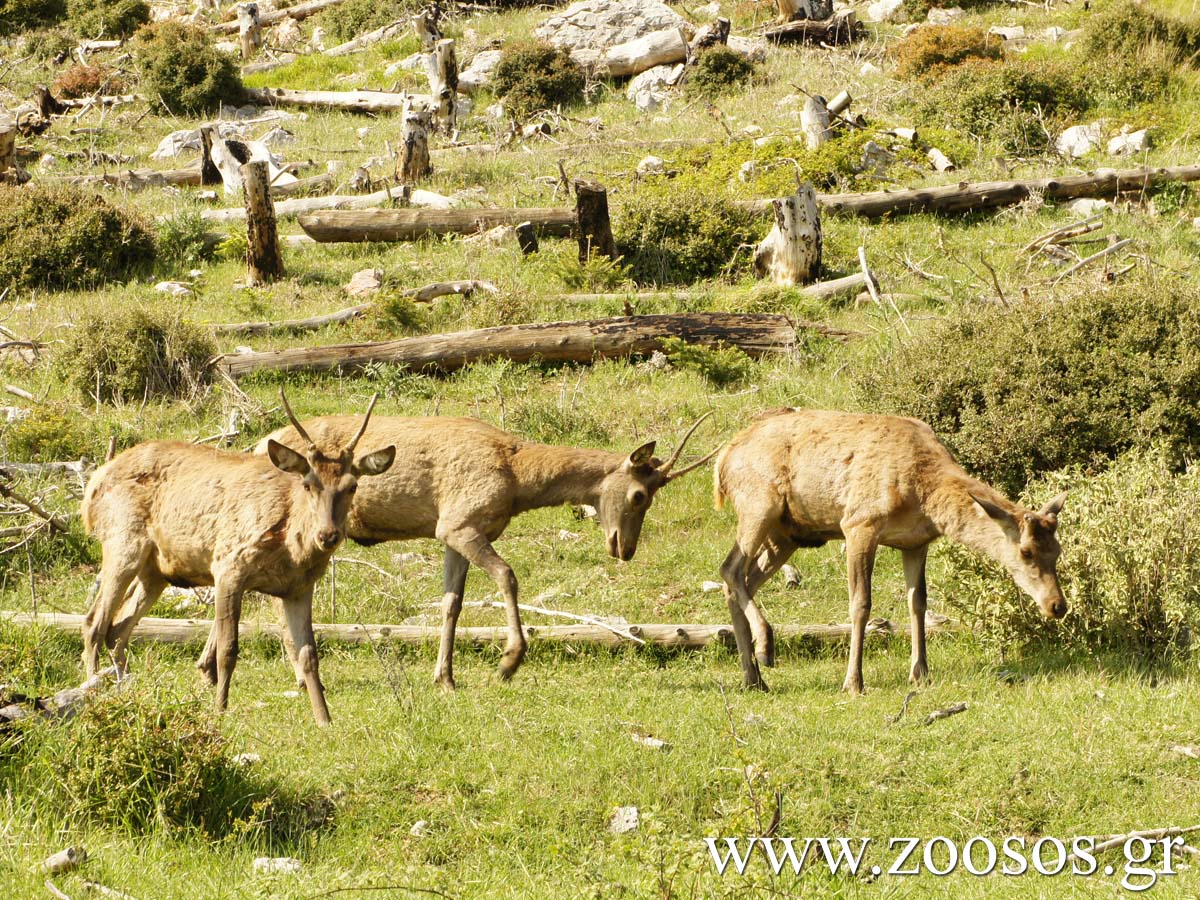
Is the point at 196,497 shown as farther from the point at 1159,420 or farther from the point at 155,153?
the point at 155,153

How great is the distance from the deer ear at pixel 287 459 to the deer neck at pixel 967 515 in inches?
191

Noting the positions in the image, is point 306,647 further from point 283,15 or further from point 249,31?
point 283,15

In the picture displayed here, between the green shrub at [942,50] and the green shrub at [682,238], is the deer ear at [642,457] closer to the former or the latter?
the green shrub at [682,238]

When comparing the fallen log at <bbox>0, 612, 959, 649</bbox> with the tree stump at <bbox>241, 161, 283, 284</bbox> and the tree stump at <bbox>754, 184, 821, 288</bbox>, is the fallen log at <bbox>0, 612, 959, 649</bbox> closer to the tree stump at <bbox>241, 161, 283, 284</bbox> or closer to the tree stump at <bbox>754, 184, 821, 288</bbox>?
the tree stump at <bbox>754, 184, 821, 288</bbox>

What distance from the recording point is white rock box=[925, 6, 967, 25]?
1463 inches

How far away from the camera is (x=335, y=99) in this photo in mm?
35094

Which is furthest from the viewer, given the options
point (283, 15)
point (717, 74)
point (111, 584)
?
point (283, 15)

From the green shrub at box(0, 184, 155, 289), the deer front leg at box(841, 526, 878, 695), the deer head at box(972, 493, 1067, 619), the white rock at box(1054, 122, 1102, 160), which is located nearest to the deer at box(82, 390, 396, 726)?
the deer front leg at box(841, 526, 878, 695)

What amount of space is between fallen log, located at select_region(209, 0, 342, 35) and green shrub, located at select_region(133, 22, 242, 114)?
31.4 feet

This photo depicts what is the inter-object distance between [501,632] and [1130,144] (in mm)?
19074

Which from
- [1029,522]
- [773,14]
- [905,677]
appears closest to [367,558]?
[905,677]

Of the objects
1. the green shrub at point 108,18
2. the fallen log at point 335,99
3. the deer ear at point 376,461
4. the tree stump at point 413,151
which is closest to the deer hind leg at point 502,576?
the deer ear at point 376,461

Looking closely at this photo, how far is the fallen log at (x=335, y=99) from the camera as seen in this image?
1346 inches

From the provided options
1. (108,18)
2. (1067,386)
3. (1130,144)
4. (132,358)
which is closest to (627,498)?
(1067,386)
